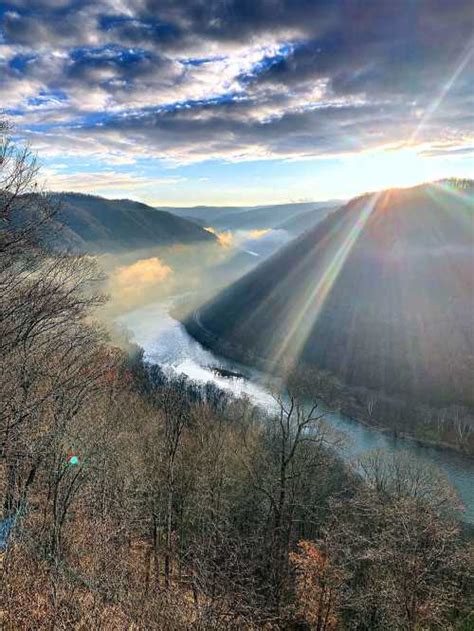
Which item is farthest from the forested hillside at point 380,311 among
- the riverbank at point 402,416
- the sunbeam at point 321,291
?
the sunbeam at point 321,291

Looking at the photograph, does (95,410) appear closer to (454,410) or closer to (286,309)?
(454,410)

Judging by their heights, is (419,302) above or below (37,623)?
below

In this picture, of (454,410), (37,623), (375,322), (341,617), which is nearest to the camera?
(37,623)

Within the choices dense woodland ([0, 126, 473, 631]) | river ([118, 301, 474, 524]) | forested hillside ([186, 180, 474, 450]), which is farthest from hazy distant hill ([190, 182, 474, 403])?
dense woodland ([0, 126, 473, 631])

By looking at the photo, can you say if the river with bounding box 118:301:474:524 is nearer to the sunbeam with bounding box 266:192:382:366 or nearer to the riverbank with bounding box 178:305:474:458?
the riverbank with bounding box 178:305:474:458

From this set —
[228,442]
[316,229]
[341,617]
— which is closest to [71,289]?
[341,617]

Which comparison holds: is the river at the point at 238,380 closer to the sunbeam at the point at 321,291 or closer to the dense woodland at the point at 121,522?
the sunbeam at the point at 321,291

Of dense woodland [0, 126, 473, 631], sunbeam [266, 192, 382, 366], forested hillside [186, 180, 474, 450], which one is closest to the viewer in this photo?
dense woodland [0, 126, 473, 631]
